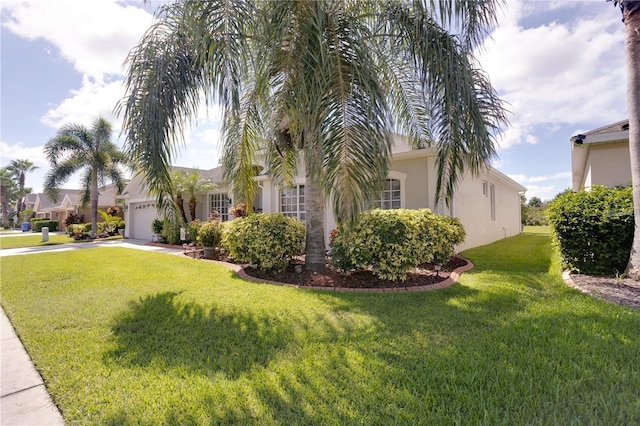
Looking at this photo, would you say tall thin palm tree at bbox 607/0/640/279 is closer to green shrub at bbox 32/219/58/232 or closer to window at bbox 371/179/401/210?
window at bbox 371/179/401/210

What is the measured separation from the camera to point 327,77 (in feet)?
18.0

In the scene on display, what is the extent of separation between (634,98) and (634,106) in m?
0.17

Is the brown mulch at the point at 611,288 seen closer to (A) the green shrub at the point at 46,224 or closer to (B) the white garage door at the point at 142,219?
(B) the white garage door at the point at 142,219

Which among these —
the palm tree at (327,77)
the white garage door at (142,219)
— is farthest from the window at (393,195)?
the white garage door at (142,219)

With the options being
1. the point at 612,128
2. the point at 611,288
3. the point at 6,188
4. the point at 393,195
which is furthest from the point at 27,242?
the point at 6,188

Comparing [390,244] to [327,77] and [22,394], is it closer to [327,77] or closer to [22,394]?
[327,77]

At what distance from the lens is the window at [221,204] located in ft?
63.4

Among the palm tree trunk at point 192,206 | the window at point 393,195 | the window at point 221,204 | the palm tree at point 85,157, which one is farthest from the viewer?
the palm tree at point 85,157

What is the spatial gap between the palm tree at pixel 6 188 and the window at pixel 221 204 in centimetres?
5836

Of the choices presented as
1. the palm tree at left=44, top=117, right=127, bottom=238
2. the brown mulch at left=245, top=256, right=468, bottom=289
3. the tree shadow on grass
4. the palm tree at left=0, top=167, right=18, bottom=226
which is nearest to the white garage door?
the palm tree at left=44, top=117, right=127, bottom=238

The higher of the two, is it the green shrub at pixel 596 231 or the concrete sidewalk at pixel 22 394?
the green shrub at pixel 596 231

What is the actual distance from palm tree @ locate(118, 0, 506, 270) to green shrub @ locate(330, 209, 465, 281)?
1119 millimetres

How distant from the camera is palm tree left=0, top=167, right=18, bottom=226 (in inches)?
2090

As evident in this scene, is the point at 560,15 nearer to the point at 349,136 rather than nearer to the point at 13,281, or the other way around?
the point at 349,136
